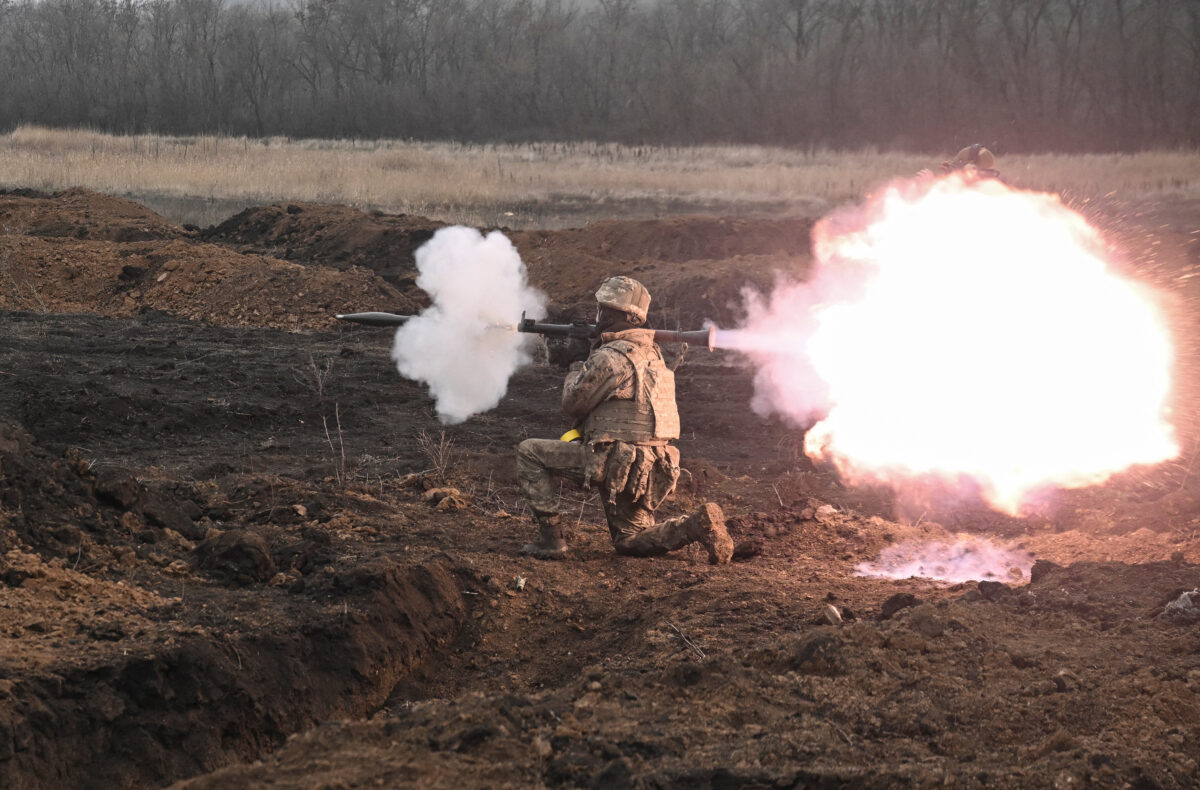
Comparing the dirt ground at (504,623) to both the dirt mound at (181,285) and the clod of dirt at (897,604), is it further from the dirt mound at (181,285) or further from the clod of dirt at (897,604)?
the dirt mound at (181,285)

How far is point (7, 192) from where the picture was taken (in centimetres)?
3047

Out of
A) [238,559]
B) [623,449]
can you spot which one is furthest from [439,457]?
[238,559]

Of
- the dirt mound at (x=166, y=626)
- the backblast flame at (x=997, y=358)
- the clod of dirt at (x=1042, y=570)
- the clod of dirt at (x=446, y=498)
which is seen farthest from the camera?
the backblast flame at (x=997, y=358)

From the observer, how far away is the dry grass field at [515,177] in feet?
99.2

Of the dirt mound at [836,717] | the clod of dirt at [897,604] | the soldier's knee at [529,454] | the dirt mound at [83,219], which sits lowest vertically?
Result: the dirt mound at [836,717]

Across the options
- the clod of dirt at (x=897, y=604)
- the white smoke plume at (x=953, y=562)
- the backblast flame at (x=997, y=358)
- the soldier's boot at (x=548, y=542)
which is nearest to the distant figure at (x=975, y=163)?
the backblast flame at (x=997, y=358)

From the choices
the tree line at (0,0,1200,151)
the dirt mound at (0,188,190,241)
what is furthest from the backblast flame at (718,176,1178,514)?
the tree line at (0,0,1200,151)


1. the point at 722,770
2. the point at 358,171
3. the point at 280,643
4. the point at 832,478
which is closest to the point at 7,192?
the point at 358,171

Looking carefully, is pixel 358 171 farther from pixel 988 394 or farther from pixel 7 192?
pixel 988 394

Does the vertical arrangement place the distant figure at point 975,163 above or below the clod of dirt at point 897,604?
above

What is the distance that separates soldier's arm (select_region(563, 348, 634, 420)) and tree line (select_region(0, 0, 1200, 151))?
128 feet

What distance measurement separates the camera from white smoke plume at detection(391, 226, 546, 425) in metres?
8.70

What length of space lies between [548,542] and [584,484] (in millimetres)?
432

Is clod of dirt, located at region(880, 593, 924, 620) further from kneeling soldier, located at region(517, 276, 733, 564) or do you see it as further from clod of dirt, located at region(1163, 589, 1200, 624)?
kneeling soldier, located at region(517, 276, 733, 564)
